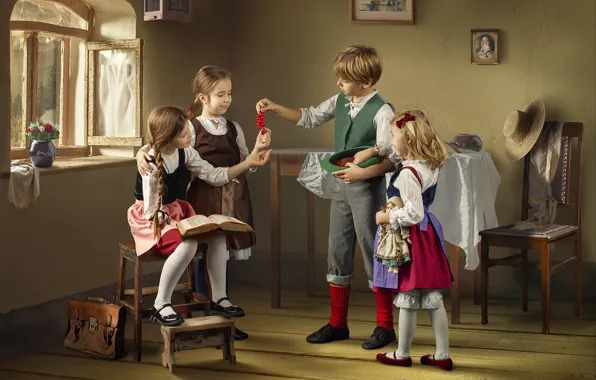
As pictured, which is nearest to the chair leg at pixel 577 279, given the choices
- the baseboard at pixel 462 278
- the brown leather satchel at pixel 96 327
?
the baseboard at pixel 462 278

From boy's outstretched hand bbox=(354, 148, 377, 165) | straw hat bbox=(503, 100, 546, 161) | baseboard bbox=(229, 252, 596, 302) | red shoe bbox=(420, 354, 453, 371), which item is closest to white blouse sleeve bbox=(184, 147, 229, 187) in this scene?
boy's outstretched hand bbox=(354, 148, 377, 165)

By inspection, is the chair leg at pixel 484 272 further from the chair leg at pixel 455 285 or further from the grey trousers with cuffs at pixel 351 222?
the grey trousers with cuffs at pixel 351 222

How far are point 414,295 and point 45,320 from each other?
1.85 m

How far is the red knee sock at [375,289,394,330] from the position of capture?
14.5ft

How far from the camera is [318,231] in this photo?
601 centimetres

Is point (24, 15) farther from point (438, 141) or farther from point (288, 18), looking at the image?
point (438, 141)

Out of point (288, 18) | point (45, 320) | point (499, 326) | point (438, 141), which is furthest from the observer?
point (288, 18)

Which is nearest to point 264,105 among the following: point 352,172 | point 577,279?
point 352,172

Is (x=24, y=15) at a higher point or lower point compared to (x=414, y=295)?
higher

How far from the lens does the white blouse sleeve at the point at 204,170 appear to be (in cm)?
431

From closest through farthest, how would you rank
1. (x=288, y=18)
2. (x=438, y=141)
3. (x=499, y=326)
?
(x=438, y=141) < (x=499, y=326) < (x=288, y=18)

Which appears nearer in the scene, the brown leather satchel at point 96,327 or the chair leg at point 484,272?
the brown leather satchel at point 96,327

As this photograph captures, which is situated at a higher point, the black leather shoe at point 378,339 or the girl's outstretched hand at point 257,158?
the girl's outstretched hand at point 257,158

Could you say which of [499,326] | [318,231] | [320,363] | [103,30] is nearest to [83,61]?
[103,30]
